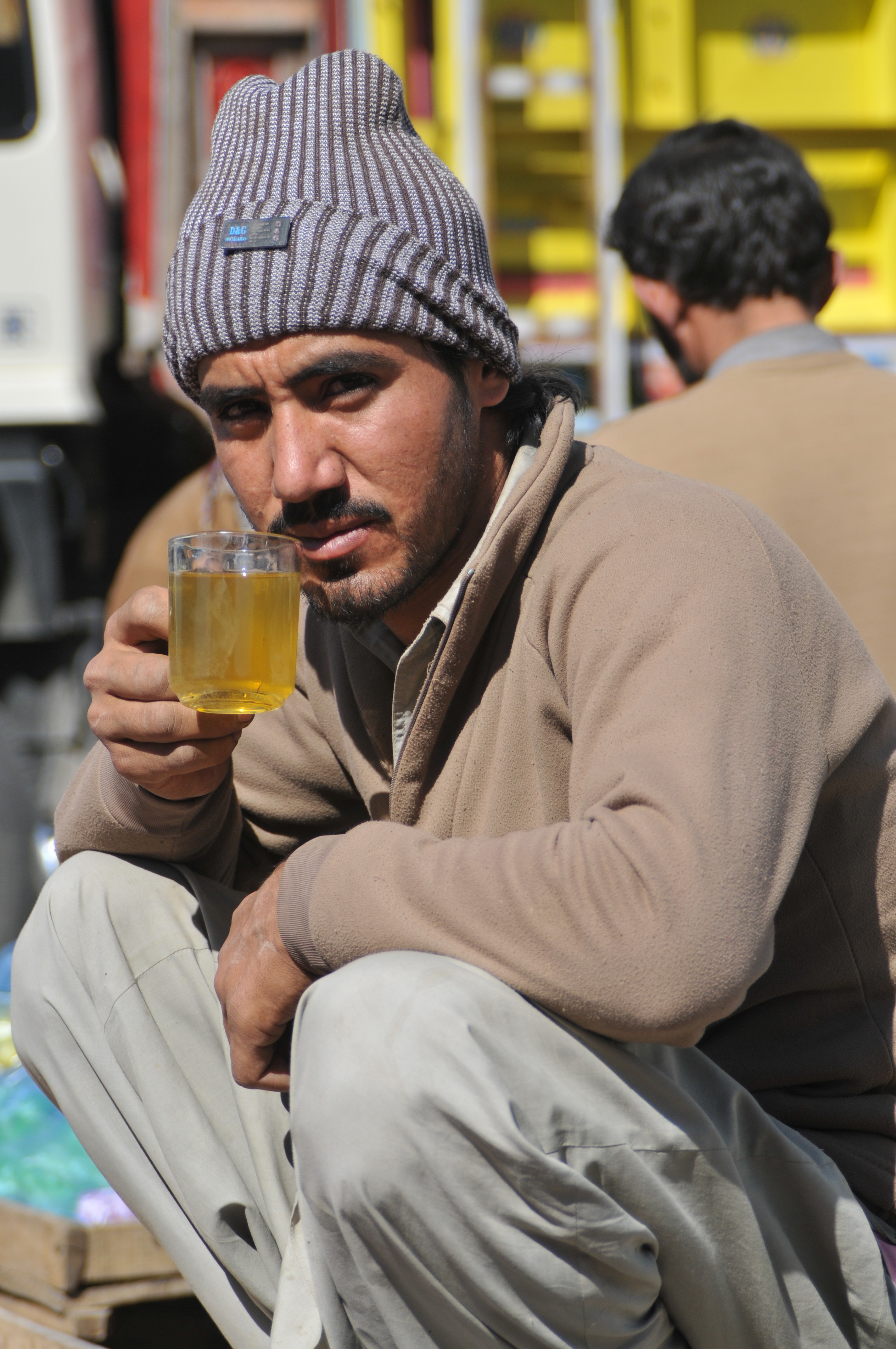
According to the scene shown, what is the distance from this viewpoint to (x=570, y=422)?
74.4 inches

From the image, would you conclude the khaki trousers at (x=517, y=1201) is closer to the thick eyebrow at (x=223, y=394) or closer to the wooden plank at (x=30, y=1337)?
the wooden plank at (x=30, y=1337)

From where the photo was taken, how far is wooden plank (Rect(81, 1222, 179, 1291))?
6.92 feet

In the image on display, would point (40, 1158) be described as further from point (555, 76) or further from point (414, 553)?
point (555, 76)

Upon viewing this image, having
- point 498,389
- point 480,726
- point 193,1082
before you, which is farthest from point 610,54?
point 193,1082

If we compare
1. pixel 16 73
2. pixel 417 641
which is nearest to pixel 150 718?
pixel 417 641

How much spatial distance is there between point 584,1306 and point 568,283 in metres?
4.23

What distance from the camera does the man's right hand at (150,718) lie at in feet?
6.07

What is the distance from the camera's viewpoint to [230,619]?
1.67 m

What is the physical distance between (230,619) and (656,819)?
59cm

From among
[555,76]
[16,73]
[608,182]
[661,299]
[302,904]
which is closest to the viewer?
[302,904]

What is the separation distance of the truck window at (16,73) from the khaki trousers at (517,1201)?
11.9ft

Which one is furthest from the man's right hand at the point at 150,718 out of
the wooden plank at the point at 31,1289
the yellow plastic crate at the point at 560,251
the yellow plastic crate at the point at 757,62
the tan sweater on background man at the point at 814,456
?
the yellow plastic crate at the point at 757,62

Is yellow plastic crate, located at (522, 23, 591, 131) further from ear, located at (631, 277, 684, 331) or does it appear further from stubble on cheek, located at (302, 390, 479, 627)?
stubble on cheek, located at (302, 390, 479, 627)

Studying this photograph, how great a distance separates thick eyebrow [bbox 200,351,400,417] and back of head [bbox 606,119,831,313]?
1624mm
